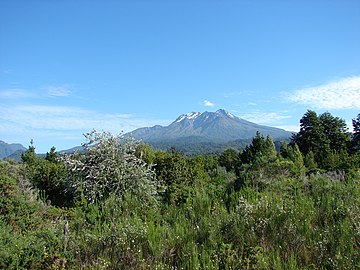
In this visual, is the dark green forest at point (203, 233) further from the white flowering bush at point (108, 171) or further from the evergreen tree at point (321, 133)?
the evergreen tree at point (321, 133)

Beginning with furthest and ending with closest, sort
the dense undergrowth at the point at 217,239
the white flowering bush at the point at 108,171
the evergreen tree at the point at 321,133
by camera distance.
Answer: the evergreen tree at the point at 321,133 < the white flowering bush at the point at 108,171 < the dense undergrowth at the point at 217,239

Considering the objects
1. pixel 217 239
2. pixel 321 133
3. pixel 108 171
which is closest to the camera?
pixel 217 239

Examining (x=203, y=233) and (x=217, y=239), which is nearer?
(x=217, y=239)

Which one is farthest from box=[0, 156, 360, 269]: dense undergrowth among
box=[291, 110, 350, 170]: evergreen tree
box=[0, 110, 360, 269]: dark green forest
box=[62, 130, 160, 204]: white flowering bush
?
box=[291, 110, 350, 170]: evergreen tree

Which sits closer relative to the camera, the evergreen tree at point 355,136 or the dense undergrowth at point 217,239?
the dense undergrowth at point 217,239

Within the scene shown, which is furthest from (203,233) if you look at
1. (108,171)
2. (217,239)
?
(108,171)

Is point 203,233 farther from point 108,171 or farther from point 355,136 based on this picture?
point 355,136

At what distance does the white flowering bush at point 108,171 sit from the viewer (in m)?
8.84

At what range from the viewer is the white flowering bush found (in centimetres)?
884

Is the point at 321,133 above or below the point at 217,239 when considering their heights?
above

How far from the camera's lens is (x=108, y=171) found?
360 inches

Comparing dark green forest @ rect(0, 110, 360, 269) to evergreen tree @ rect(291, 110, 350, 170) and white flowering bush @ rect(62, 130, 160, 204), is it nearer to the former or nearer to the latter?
white flowering bush @ rect(62, 130, 160, 204)

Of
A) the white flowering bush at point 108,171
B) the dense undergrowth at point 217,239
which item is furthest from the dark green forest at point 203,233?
the white flowering bush at point 108,171

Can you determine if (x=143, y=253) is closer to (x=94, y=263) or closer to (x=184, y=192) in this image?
(x=94, y=263)
